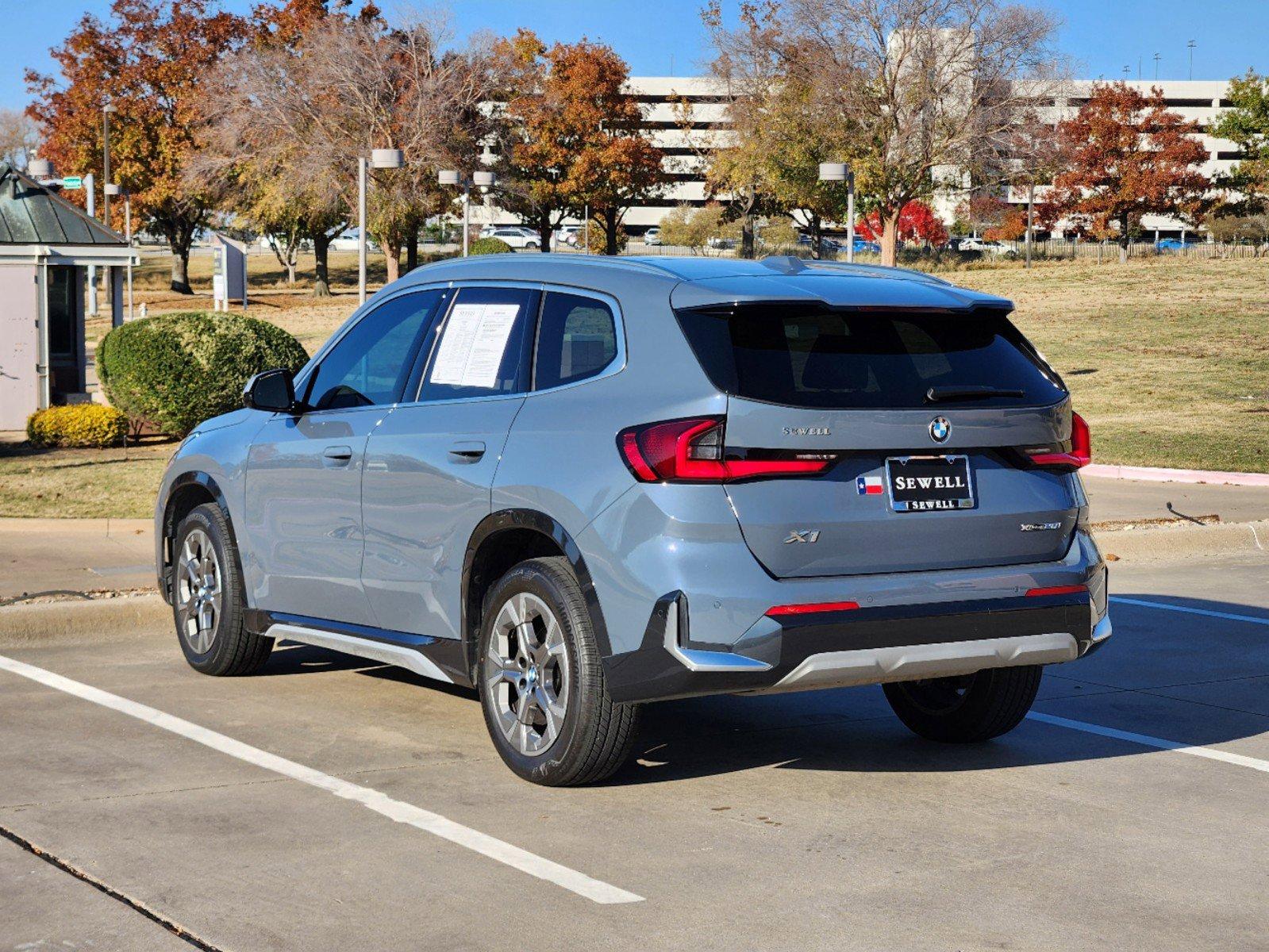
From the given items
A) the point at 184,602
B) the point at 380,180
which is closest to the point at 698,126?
the point at 380,180

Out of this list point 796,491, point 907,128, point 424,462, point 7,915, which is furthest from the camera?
point 907,128

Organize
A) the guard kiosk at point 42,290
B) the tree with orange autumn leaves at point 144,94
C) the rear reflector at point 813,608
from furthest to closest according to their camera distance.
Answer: the tree with orange autumn leaves at point 144,94
the guard kiosk at point 42,290
the rear reflector at point 813,608

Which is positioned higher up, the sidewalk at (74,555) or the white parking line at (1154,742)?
the sidewalk at (74,555)

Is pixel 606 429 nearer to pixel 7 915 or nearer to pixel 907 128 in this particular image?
pixel 7 915

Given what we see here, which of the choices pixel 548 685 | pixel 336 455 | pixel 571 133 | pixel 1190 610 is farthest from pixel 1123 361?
pixel 571 133

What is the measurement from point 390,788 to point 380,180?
54.5 metres

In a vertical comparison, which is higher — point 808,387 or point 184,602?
point 808,387

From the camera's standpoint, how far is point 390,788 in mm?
5996

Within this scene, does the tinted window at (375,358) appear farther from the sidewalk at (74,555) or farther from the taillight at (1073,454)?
the sidewalk at (74,555)

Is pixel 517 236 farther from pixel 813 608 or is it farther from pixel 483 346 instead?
pixel 813 608

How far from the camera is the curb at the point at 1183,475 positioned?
16141 mm

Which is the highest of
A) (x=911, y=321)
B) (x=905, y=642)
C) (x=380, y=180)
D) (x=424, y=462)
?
(x=380, y=180)

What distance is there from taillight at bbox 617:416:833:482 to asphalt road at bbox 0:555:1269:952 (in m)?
1.18

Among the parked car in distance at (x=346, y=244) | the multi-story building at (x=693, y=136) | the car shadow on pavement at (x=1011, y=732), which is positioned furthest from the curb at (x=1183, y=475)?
the parked car in distance at (x=346, y=244)
